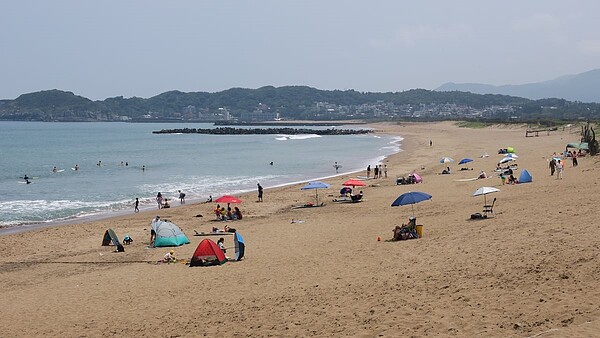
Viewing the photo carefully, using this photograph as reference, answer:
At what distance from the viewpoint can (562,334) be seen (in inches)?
282

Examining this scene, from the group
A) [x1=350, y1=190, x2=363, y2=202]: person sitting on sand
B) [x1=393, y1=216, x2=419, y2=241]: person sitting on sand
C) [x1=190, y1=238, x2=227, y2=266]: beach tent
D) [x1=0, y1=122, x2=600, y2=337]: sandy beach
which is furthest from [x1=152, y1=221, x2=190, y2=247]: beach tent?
[x1=350, y1=190, x2=363, y2=202]: person sitting on sand

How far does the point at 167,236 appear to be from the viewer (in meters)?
18.7

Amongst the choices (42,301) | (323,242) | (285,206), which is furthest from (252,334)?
(285,206)

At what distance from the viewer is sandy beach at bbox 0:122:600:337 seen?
8906 mm

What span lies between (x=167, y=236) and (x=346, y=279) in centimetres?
840

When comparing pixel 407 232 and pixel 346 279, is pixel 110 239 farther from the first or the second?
pixel 346 279

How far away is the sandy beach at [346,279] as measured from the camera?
29.2 ft

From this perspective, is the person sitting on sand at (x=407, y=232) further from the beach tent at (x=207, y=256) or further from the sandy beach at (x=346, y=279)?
the beach tent at (x=207, y=256)

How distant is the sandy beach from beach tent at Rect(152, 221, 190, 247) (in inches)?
16.2

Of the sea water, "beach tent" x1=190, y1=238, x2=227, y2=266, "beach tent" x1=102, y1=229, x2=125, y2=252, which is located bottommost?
the sea water

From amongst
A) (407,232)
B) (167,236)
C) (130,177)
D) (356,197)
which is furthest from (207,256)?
(130,177)

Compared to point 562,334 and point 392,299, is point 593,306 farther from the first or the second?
point 392,299

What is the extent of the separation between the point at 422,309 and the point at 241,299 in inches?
155

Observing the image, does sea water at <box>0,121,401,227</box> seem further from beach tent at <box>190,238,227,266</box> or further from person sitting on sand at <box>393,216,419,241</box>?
person sitting on sand at <box>393,216,419,241</box>
